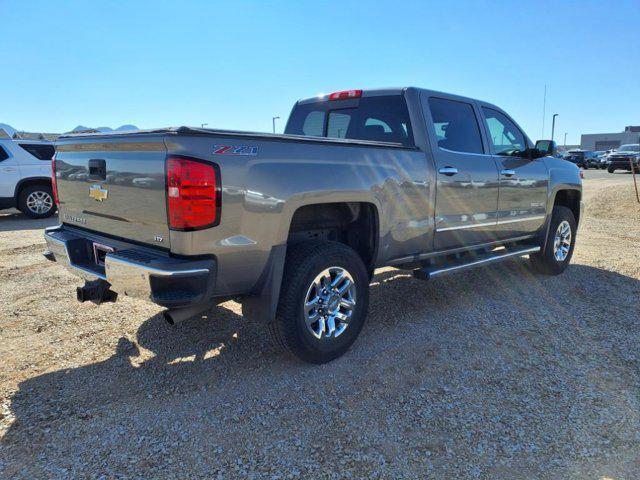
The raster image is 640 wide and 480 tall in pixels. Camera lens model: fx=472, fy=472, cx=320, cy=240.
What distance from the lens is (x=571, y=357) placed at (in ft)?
11.7

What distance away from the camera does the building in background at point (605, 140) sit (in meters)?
77.3

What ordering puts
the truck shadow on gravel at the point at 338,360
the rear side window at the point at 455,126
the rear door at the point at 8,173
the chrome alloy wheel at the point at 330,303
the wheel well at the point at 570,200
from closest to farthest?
the truck shadow on gravel at the point at 338,360, the chrome alloy wheel at the point at 330,303, the rear side window at the point at 455,126, the wheel well at the point at 570,200, the rear door at the point at 8,173

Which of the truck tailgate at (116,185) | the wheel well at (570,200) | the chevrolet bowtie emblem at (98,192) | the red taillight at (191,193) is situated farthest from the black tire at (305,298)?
the wheel well at (570,200)

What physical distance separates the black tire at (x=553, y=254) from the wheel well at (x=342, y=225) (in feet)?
10.3

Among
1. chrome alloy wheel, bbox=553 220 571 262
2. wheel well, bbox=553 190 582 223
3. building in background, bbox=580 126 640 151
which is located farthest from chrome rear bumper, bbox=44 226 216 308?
building in background, bbox=580 126 640 151

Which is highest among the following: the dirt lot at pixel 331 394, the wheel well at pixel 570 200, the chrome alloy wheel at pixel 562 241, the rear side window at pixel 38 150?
the rear side window at pixel 38 150

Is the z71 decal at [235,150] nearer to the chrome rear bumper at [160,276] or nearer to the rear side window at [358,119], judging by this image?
the chrome rear bumper at [160,276]

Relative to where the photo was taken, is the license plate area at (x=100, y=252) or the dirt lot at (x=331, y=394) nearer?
the dirt lot at (x=331, y=394)

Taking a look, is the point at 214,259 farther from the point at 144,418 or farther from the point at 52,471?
the point at 52,471

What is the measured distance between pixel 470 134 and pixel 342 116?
127 cm

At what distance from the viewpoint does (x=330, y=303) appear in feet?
11.1

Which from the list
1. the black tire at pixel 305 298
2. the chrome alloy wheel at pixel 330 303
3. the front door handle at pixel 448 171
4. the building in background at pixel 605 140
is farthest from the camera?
the building in background at pixel 605 140

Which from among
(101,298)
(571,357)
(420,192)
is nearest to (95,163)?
(101,298)

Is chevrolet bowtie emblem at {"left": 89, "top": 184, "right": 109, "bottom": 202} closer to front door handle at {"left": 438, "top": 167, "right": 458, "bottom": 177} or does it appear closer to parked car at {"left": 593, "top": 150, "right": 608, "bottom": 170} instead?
front door handle at {"left": 438, "top": 167, "right": 458, "bottom": 177}
